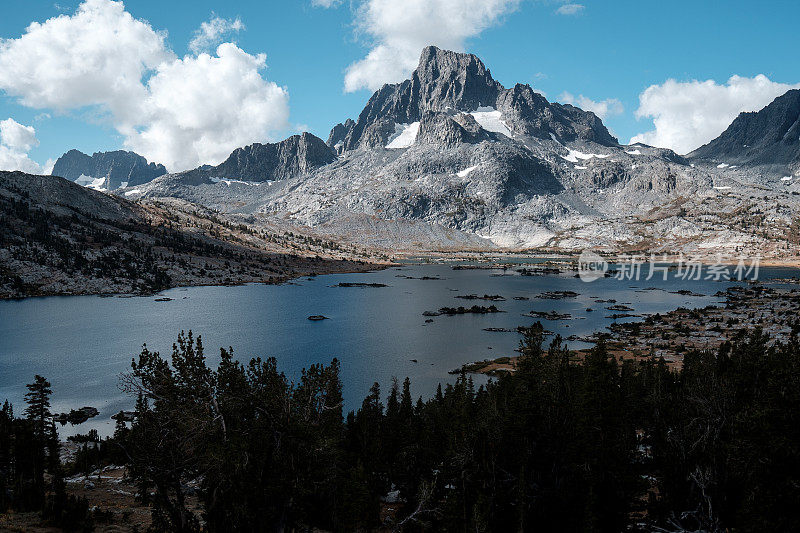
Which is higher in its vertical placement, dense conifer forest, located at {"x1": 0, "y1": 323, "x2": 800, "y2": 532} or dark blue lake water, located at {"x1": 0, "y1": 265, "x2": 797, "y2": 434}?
dense conifer forest, located at {"x1": 0, "y1": 323, "x2": 800, "y2": 532}

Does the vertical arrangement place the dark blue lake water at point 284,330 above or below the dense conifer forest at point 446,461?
below

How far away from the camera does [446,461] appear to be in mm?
Answer: 29609

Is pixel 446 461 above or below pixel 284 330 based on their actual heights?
above

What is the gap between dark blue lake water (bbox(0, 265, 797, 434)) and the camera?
6650 centimetres

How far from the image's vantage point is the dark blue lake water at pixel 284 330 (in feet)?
218

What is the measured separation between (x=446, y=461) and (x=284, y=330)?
241ft

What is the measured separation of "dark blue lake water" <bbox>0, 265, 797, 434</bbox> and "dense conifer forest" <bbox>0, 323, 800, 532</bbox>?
1087 inches

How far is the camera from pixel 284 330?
97625mm

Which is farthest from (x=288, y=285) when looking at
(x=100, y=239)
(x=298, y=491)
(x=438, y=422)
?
(x=298, y=491)

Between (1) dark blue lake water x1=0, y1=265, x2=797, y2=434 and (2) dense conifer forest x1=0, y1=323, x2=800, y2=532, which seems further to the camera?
(1) dark blue lake water x1=0, y1=265, x2=797, y2=434

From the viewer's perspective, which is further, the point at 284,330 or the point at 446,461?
the point at 284,330

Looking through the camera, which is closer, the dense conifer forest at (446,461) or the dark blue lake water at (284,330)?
the dense conifer forest at (446,461)

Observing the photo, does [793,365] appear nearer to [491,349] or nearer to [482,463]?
[482,463]

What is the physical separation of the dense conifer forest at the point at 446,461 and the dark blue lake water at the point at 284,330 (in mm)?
27602
